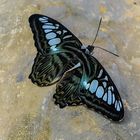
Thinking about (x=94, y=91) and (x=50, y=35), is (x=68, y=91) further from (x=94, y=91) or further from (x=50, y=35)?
(x=50, y=35)

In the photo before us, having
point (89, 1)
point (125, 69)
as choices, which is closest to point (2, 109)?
point (125, 69)

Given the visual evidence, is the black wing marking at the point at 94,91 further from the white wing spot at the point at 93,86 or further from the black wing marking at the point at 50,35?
the black wing marking at the point at 50,35

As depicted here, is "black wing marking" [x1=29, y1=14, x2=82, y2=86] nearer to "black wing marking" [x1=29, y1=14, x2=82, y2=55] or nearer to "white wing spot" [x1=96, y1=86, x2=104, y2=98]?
"black wing marking" [x1=29, y1=14, x2=82, y2=55]

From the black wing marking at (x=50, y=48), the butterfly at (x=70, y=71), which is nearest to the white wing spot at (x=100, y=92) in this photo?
the butterfly at (x=70, y=71)

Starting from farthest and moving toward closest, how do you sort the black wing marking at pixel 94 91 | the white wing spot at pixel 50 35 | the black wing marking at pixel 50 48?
1. the white wing spot at pixel 50 35
2. the black wing marking at pixel 50 48
3. the black wing marking at pixel 94 91

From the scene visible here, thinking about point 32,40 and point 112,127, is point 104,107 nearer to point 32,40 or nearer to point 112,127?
point 112,127

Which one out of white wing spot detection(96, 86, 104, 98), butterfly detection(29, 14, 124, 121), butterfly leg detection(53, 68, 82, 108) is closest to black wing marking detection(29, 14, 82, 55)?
butterfly detection(29, 14, 124, 121)
